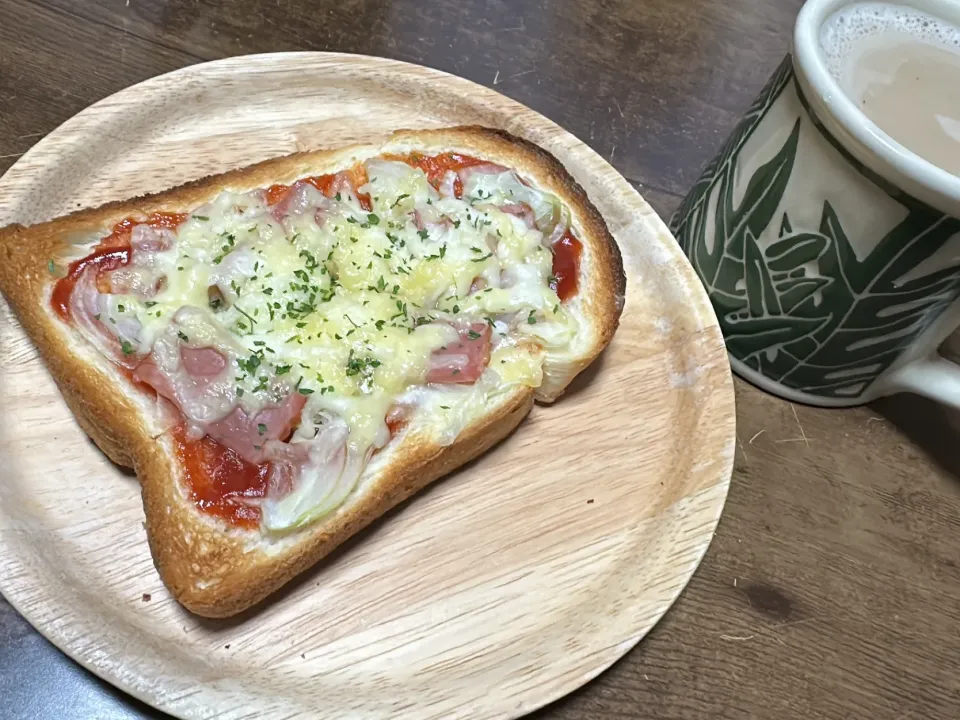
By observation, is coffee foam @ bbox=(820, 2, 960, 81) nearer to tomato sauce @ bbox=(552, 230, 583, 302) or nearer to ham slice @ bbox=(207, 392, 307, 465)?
tomato sauce @ bbox=(552, 230, 583, 302)

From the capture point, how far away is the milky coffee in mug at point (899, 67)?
5.58 ft

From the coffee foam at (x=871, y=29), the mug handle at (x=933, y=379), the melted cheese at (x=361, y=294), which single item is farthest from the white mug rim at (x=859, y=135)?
the melted cheese at (x=361, y=294)

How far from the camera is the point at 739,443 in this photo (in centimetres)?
208

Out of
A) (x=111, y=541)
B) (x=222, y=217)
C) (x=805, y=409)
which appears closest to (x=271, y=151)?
(x=222, y=217)

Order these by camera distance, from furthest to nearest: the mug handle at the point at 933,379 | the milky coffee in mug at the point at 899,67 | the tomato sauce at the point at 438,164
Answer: the tomato sauce at the point at 438,164 < the mug handle at the point at 933,379 < the milky coffee in mug at the point at 899,67

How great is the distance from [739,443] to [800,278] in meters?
0.52

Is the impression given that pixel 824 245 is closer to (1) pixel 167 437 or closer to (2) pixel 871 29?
(2) pixel 871 29

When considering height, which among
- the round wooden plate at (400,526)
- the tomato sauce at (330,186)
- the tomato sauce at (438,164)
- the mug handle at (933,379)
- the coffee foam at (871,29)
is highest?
the coffee foam at (871,29)

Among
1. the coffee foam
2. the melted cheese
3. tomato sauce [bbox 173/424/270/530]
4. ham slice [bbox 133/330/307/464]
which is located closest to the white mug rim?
the coffee foam

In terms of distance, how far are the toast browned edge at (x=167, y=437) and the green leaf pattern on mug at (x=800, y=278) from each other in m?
0.29

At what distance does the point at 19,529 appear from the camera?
1.56m

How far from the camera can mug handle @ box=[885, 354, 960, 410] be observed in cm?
→ 187

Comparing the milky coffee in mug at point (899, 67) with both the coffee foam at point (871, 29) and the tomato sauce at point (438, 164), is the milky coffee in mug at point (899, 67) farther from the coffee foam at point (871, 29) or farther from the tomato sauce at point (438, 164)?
the tomato sauce at point (438, 164)

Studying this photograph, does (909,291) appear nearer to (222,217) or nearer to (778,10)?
(222,217)
